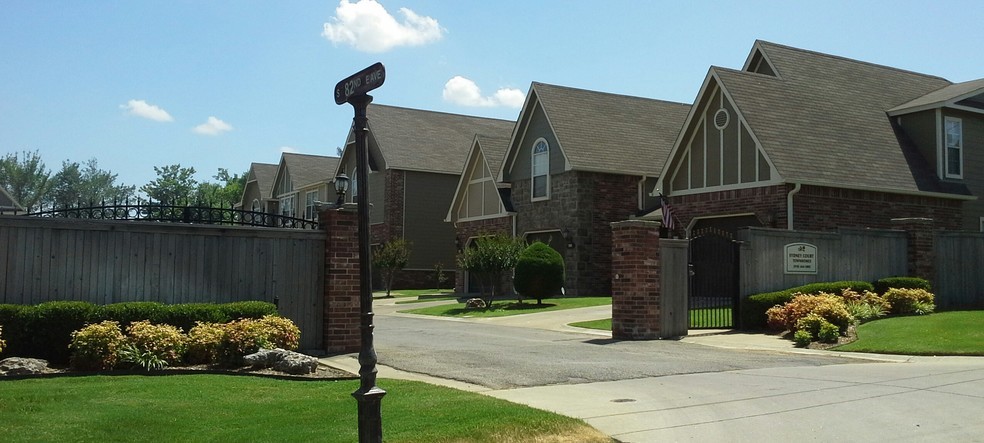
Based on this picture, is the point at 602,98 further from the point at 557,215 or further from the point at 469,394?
the point at 469,394

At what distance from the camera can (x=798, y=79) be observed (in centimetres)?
3123

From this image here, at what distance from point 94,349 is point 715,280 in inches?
558

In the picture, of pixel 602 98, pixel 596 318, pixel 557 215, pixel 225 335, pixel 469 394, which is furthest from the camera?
pixel 602 98

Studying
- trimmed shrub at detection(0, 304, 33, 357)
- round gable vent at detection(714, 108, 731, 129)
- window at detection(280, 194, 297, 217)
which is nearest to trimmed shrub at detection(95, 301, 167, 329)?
trimmed shrub at detection(0, 304, 33, 357)

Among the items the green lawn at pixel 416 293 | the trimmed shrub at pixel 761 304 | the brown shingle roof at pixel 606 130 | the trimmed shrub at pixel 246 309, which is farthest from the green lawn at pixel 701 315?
the green lawn at pixel 416 293

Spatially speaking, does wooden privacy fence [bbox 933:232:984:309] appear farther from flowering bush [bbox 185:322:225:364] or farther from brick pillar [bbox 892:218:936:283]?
flowering bush [bbox 185:322:225:364]

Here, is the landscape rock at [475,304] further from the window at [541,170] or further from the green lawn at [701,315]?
the green lawn at [701,315]

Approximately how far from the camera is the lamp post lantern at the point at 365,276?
7.49 meters

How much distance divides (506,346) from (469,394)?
6.88 meters

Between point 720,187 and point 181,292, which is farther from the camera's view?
point 720,187

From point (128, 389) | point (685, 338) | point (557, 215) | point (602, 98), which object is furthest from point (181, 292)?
point (602, 98)

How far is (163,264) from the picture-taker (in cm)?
1433

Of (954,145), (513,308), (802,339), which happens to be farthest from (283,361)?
(954,145)

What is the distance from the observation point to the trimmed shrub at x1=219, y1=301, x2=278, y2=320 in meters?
13.9
